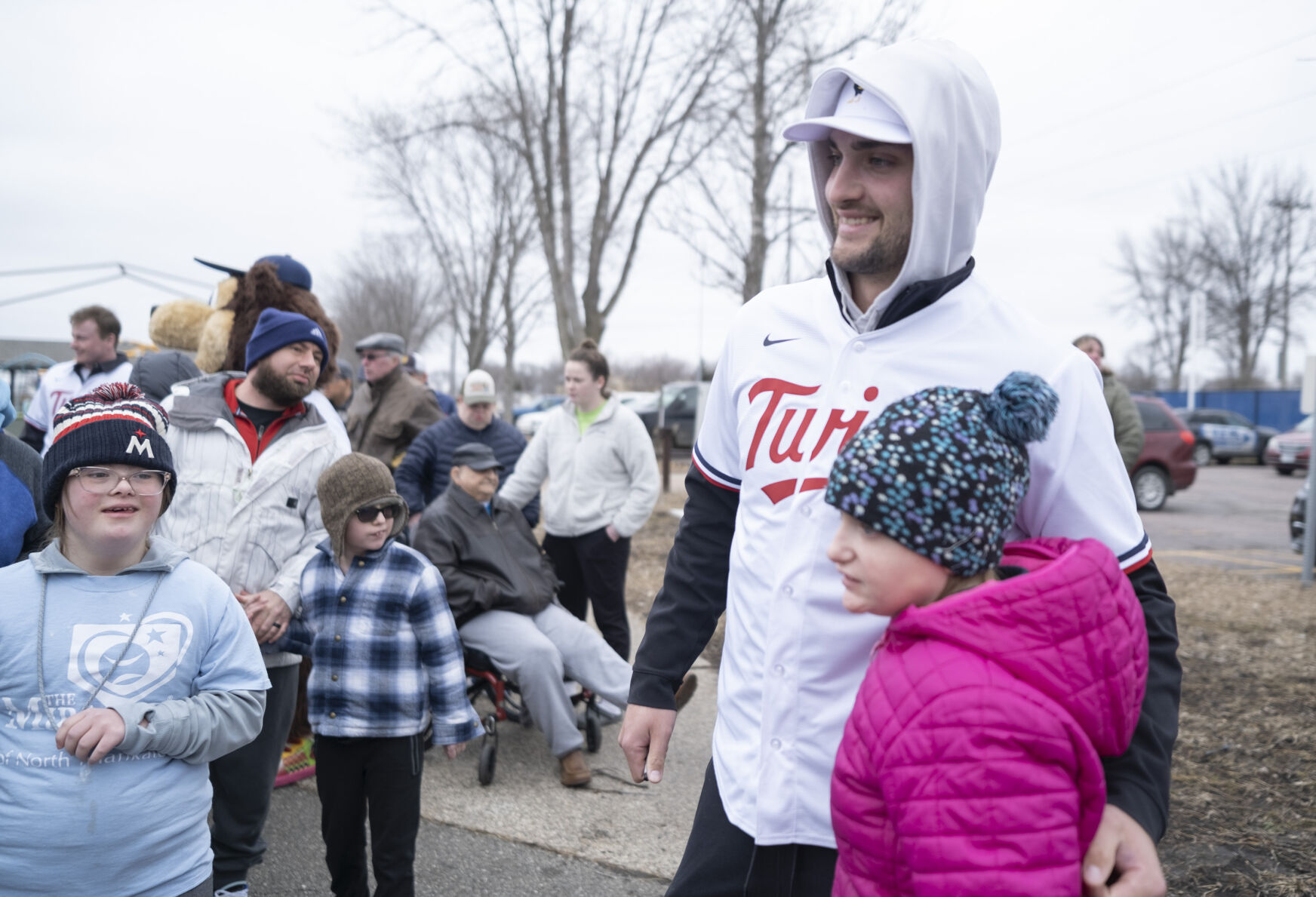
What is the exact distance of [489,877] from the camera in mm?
3553

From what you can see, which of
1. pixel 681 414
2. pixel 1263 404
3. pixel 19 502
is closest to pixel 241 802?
pixel 19 502

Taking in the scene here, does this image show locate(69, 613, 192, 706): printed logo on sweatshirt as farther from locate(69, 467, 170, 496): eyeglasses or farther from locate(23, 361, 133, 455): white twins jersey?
locate(23, 361, 133, 455): white twins jersey

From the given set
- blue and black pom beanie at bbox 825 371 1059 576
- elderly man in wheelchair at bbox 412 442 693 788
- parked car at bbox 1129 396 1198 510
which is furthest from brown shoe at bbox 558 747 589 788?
parked car at bbox 1129 396 1198 510

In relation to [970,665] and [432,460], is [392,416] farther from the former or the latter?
[970,665]

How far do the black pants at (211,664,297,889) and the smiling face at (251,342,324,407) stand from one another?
1044mm

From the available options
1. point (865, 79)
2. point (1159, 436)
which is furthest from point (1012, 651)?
point (1159, 436)

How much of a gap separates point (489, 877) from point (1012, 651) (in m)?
2.87

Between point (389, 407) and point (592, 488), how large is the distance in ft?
5.39

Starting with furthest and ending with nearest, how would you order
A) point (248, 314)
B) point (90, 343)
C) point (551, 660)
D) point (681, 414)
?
point (681, 414) → point (90, 343) → point (551, 660) → point (248, 314)

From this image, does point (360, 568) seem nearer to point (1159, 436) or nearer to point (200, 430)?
point (200, 430)

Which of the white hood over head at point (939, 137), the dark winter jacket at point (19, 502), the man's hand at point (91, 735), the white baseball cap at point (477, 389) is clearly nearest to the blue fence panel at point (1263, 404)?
the white baseball cap at point (477, 389)

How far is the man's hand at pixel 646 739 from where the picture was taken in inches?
75.8

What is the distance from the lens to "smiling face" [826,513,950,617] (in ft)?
4.47

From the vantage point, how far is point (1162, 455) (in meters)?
15.0
